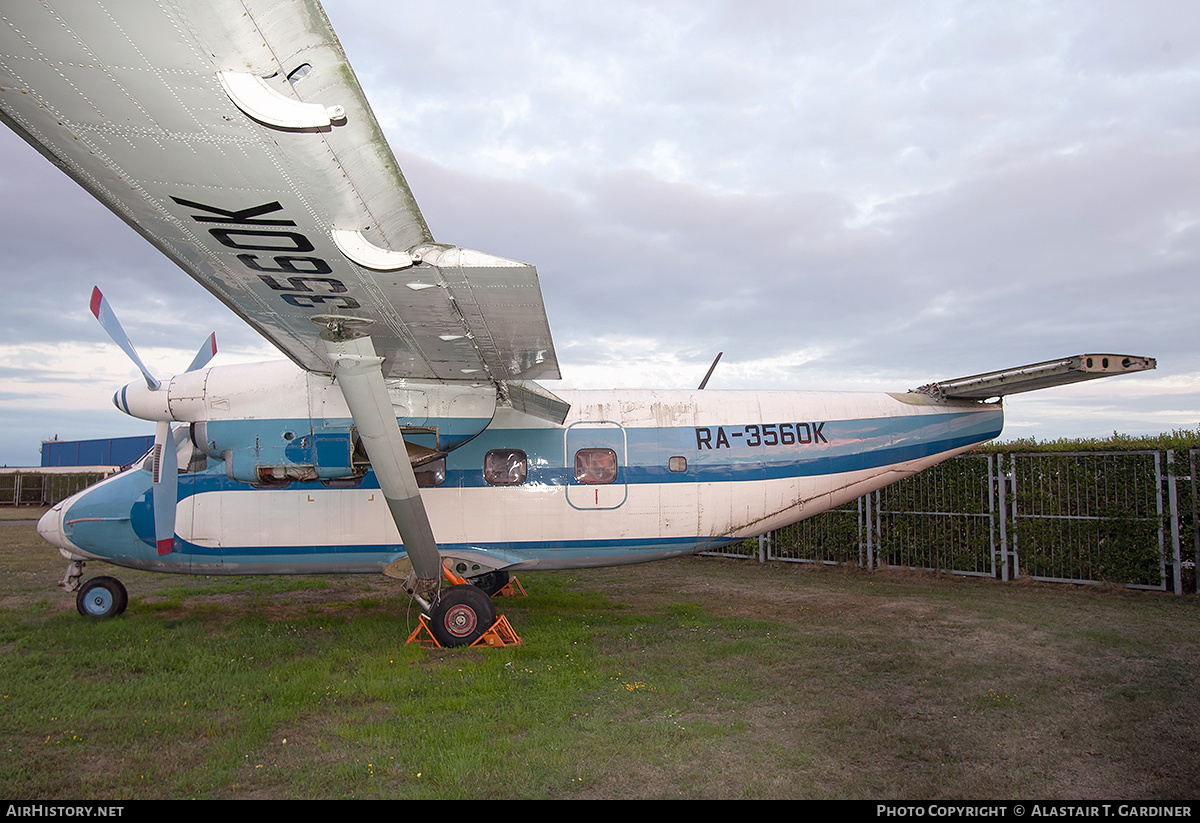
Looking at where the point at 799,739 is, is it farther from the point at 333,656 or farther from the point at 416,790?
the point at 333,656

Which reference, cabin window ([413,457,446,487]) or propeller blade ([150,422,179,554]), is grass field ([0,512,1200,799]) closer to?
propeller blade ([150,422,179,554])

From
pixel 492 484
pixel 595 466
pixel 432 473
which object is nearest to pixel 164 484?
A: pixel 432 473

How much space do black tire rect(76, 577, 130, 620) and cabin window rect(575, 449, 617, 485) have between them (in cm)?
704

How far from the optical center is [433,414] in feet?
27.1

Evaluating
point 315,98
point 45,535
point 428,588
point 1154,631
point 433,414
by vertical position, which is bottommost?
point 1154,631

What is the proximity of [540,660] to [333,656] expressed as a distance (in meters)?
2.42

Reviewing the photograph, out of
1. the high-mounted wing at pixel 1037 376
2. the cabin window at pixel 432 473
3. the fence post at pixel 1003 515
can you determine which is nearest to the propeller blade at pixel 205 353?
the cabin window at pixel 432 473

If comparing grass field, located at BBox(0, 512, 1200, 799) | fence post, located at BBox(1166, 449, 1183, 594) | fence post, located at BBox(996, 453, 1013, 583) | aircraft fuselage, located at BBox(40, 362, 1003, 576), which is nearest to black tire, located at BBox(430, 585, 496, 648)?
grass field, located at BBox(0, 512, 1200, 799)

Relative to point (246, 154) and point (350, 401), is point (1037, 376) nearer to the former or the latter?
point (350, 401)

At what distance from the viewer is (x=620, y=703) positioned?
19.4 feet

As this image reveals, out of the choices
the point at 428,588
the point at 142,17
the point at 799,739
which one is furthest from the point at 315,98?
the point at 428,588

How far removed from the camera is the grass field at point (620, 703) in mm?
4426

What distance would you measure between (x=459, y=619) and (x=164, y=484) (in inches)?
168
